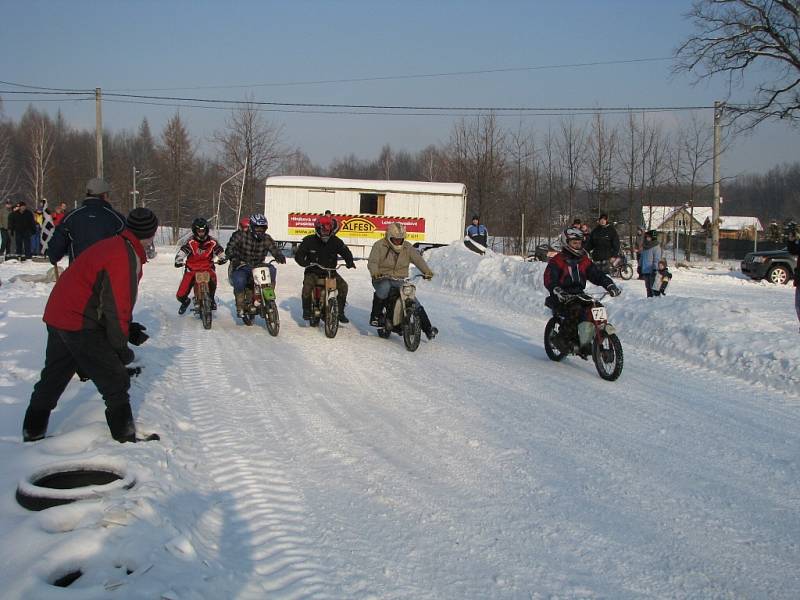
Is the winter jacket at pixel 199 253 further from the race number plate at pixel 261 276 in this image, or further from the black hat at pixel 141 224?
the black hat at pixel 141 224

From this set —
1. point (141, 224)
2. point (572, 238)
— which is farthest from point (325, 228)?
point (141, 224)

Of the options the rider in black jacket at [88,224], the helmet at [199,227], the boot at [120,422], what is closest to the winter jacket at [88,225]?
the rider in black jacket at [88,224]

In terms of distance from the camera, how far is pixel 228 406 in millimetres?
7172

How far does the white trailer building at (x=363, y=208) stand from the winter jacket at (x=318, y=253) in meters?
20.3

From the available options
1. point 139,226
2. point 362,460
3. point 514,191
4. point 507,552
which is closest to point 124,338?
point 139,226

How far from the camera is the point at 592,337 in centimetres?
912

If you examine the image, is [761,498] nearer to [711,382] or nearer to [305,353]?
[711,382]

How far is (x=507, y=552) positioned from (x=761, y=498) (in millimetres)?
2119

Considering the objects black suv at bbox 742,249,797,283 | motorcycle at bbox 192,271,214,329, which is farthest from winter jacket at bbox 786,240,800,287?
black suv at bbox 742,249,797,283

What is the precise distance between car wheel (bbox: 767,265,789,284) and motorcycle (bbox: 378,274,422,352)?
21518mm

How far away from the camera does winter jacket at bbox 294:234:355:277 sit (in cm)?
1196

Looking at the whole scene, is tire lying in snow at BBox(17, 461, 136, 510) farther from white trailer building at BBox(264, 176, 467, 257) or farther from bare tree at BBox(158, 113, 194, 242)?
bare tree at BBox(158, 113, 194, 242)

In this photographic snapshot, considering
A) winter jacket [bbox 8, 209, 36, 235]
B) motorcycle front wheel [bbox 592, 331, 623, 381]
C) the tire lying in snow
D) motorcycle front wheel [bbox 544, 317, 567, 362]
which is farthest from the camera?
winter jacket [bbox 8, 209, 36, 235]

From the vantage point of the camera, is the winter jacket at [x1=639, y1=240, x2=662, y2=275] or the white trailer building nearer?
the winter jacket at [x1=639, y1=240, x2=662, y2=275]
